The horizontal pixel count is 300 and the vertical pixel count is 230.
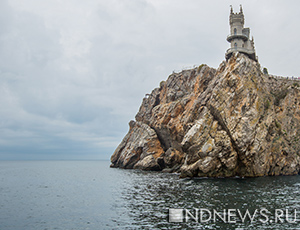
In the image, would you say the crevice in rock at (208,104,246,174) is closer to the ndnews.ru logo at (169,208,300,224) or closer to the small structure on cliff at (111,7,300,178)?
the small structure on cliff at (111,7,300,178)

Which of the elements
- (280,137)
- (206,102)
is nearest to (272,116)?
(280,137)

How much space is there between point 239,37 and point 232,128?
3520 cm

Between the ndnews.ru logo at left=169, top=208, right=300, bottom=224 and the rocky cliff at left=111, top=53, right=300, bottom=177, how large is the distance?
28432 mm

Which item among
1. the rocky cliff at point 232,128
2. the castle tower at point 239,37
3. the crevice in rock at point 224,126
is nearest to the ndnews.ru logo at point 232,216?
the rocky cliff at point 232,128

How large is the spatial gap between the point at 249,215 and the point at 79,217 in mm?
18351

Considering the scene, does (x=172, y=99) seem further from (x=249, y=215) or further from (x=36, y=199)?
(x=249, y=215)

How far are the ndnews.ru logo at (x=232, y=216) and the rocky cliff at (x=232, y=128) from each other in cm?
2843

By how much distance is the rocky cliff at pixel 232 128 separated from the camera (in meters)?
54.5

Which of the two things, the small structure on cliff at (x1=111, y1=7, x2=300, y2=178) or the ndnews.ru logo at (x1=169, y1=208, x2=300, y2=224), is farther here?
the small structure on cliff at (x1=111, y1=7, x2=300, y2=178)

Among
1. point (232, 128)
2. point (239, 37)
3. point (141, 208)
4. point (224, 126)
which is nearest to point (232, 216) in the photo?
point (141, 208)

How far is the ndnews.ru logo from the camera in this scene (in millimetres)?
22031

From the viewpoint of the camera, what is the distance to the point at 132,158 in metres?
87.9

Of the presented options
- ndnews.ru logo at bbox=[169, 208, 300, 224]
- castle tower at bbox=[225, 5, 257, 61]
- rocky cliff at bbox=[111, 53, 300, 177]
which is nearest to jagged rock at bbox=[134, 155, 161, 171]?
rocky cliff at bbox=[111, 53, 300, 177]

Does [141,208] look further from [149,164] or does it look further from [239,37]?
[239,37]
